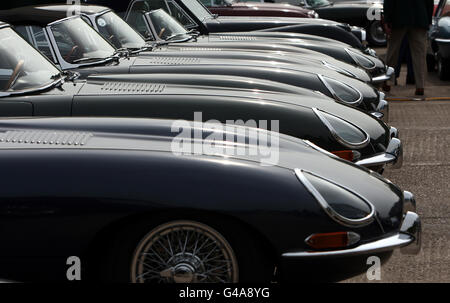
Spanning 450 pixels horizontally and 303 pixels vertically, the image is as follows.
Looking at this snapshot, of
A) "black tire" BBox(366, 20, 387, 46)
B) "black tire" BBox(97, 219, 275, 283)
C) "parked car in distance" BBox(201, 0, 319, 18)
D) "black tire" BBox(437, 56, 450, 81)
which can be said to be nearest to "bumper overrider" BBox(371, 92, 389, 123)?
"black tire" BBox(97, 219, 275, 283)

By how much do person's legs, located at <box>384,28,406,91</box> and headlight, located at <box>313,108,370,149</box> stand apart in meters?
6.29

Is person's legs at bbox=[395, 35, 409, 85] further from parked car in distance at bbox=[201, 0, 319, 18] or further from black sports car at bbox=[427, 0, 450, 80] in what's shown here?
parked car in distance at bbox=[201, 0, 319, 18]

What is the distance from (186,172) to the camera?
10.8 feet

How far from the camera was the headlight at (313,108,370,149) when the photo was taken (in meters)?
5.03

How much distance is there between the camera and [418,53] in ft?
36.5

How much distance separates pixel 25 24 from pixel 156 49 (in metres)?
1.71

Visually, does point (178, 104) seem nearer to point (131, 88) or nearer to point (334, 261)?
point (131, 88)

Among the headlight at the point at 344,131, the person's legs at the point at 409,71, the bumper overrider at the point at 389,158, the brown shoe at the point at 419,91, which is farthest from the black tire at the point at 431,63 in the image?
the headlight at the point at 344,131

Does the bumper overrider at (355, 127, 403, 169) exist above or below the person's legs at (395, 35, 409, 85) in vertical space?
below

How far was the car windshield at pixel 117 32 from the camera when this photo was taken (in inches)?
290

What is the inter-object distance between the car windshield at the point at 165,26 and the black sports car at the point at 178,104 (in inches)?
131

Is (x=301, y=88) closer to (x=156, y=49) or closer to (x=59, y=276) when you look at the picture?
(x=156, y=49)

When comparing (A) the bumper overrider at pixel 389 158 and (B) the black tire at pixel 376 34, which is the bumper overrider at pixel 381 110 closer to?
(A) the bumper overrider at pixel 389 158
